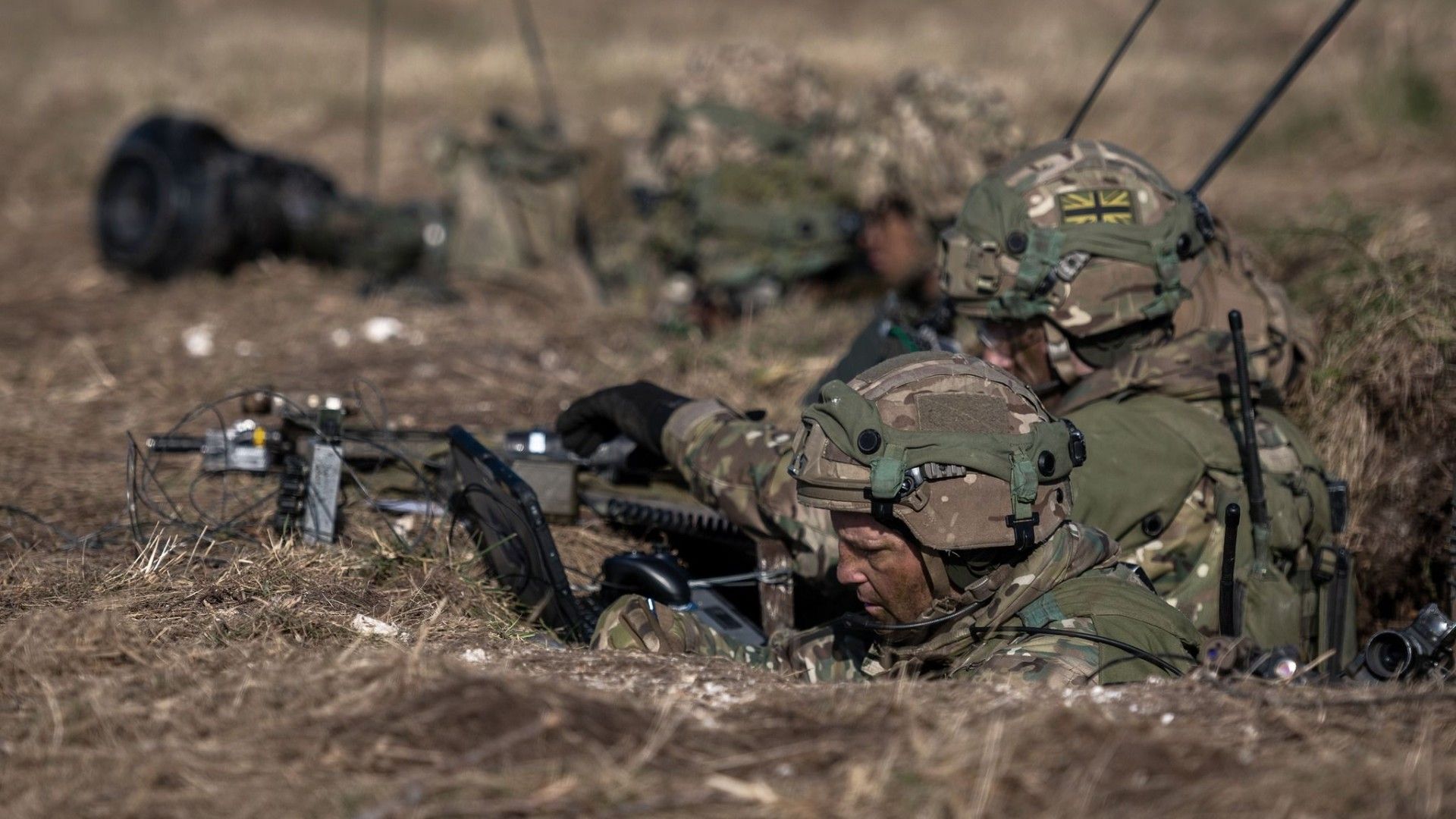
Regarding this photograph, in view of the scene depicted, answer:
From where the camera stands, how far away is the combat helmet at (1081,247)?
4.40 meters

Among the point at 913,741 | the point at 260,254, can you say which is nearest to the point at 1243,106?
the point at 260,254

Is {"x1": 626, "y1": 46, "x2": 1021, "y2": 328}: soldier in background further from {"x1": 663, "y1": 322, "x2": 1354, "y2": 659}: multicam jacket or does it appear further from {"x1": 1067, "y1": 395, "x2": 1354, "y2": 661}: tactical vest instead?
{"x1": 1067, "y1": 395, "x2": 1354, "y2": 661}: tactical vest

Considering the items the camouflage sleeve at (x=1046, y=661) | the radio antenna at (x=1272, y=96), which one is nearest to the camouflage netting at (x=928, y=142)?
the radio antenna at (x=1272, y=96)

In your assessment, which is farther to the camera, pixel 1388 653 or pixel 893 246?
pixel 893 246

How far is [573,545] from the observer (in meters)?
4.77

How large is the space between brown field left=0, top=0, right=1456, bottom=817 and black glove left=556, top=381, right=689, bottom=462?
42 cm

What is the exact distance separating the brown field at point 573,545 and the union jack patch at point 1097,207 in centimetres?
130

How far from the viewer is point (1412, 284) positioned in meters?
5.17

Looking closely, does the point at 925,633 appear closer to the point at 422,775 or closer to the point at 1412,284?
the point at 422,775

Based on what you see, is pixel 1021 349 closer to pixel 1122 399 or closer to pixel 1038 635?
pixel 1122 399

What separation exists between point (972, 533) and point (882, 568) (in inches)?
10.4

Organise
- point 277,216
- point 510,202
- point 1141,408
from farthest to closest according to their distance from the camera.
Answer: point 510,202 → point 277,216 → point 1141,408

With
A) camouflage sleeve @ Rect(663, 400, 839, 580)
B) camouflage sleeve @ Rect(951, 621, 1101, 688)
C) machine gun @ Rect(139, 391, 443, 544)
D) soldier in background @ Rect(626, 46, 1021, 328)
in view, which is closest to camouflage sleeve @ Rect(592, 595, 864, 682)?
camouflage sleeve @ Rect(663, 400, 839, 580)

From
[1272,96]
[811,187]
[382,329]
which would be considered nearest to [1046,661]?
[1272,96]
